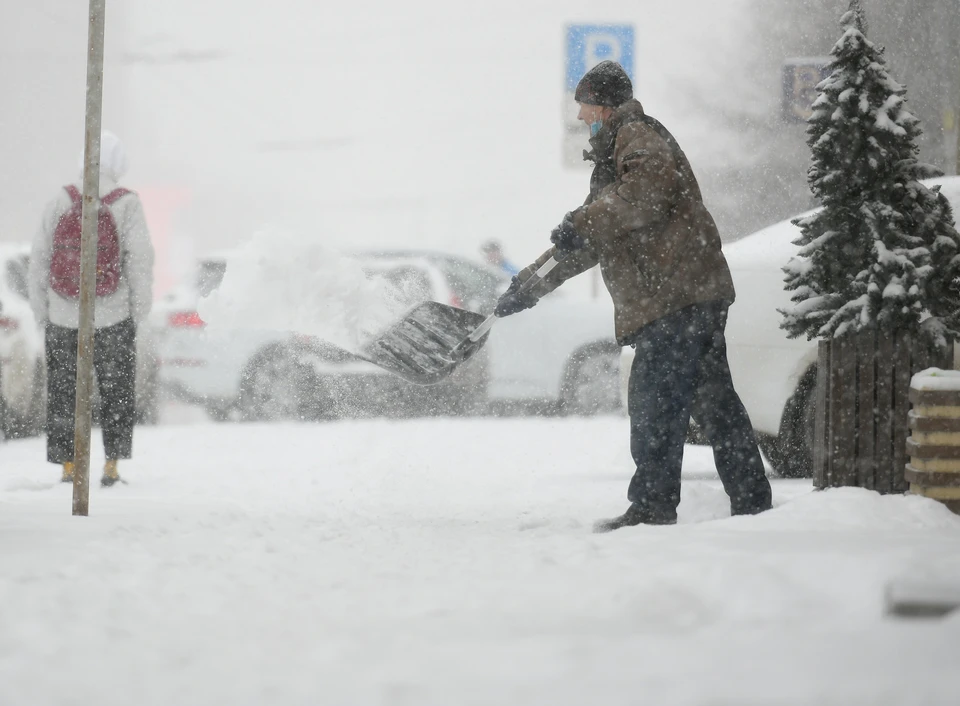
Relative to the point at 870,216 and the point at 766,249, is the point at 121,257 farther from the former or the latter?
the point at 870,216

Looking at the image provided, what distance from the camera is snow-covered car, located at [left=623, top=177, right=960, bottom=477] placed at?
5.97 m

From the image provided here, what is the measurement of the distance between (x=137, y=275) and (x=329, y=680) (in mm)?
4392

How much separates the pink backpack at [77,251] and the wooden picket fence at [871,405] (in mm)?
3841

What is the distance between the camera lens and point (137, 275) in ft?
21.3

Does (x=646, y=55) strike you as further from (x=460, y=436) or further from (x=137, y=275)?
(x=137, y=275)

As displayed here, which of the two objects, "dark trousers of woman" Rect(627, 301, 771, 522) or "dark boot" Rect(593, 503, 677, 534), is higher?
"dark trousers of woman" Rect(627, 301, 771, 522)

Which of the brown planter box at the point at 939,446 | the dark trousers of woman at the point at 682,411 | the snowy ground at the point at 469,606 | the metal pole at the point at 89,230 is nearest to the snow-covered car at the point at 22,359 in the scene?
the snowy ground at the point at 469,606

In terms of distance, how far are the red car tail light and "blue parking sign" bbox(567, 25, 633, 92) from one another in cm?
373

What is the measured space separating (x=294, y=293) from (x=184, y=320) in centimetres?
357

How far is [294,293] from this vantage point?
592 centimetres

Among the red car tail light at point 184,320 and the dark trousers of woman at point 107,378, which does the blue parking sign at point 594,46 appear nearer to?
the red car tail light at point 184,320

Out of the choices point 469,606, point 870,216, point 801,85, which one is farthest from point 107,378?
point 801,85

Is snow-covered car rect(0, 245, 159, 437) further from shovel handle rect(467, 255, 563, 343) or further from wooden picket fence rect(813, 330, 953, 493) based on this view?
wooden picket fence rect(813, 330, 953, 493)

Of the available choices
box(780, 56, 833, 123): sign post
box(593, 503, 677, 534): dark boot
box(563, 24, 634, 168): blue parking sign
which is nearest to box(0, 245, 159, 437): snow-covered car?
box(563, 24, 634, 168): blue parking sign
